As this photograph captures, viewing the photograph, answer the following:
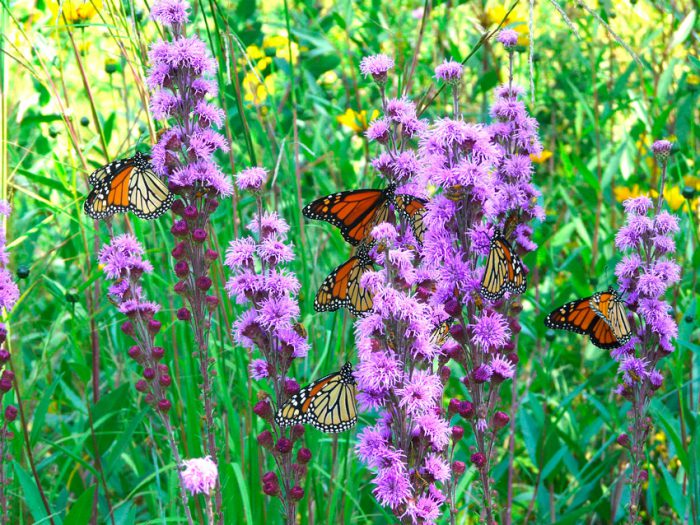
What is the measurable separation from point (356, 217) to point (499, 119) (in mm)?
543

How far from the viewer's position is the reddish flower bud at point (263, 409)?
82.5 inches

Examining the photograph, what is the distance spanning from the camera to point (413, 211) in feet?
7.43

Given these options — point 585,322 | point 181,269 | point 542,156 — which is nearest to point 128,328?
point 181,269

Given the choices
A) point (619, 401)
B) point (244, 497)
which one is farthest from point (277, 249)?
point (619, 401)

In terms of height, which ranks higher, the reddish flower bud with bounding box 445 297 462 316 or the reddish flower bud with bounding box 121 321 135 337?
the reddish flower bud with bounding box 121 321 135 337

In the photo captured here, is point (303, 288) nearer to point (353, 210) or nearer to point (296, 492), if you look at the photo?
point (353, 210)

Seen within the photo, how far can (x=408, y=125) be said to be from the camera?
2.15 meters

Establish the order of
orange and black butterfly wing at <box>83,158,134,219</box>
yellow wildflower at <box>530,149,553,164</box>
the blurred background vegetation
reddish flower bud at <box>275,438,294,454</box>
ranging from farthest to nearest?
yellow wildflower at <box>530,149,553,164</box> < the blurred background vegetation < orange and black butterfly wing at <box>83,158,134,219</box> < reddish flower bud at <box>275,438,294,454</box>

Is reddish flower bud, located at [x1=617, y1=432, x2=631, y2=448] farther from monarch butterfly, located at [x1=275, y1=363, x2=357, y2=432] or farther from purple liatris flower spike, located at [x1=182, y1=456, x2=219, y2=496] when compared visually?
purple liatris flower spike, located at [x1=182, y1=456, x2=219, y2=496]

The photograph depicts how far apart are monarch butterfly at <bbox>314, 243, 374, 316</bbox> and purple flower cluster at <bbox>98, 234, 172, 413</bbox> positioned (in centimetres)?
49

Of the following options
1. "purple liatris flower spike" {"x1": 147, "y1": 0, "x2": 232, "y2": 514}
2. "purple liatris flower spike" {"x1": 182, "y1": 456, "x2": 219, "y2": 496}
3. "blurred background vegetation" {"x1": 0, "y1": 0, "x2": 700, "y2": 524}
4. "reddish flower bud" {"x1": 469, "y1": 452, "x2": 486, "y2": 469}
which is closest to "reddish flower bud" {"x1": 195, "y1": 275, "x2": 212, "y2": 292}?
"purple liatris flower spike" {"x1": 147, "y1": 0, "x2": 232, "y2": 514}

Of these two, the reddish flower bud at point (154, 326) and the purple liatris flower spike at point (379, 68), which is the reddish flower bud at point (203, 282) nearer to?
the reddish flower bud at point (154, 326)

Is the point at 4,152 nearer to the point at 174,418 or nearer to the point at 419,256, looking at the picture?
the point at 174,418

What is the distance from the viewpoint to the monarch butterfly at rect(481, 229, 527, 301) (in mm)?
2203
